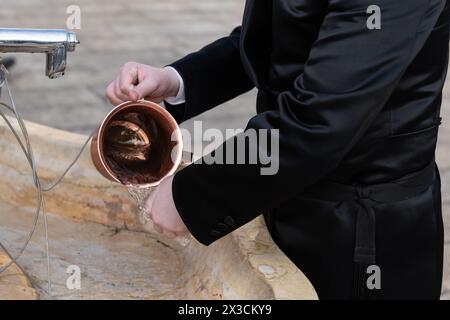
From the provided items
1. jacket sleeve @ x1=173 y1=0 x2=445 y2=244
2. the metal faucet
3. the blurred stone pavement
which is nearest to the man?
jacket sleeve @ x1=173 y1=0 x2=445 y2=244

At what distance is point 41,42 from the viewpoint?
1399 millimetres

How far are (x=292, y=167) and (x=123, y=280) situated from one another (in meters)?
0.73

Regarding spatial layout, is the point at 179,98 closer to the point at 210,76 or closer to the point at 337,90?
the point at 210,76

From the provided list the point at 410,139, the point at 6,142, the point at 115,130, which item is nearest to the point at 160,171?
the point at 115,130

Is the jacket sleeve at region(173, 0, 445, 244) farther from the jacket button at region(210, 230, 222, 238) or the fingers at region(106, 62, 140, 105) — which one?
the fingers at region(106, 62, 140, 105)

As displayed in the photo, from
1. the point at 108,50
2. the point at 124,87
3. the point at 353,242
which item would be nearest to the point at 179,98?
the point at 124,87

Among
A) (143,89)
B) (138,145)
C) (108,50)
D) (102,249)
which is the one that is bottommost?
(102,249)

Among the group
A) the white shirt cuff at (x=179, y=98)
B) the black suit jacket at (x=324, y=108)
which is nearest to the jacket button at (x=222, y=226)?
the black suit jacket at (x=324, y=108)

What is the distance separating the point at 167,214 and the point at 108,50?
381cm

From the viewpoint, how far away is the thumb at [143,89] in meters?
1.63

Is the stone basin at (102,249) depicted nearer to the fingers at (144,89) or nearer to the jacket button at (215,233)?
the jacket button at (215,233)

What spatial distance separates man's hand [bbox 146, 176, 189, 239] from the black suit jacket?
2 centimetres

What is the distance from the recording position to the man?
126 centimetres

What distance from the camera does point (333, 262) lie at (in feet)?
5.06
